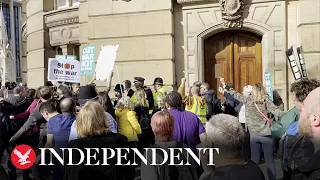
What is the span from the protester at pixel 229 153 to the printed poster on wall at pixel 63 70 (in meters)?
7.38

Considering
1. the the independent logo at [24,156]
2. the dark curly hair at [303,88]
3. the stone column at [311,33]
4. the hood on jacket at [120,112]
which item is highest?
the stone column at [311,33]

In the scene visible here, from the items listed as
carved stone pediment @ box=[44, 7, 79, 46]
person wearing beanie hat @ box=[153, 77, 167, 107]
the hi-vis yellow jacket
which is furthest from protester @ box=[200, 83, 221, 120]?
carved stone pediment @ box=[44, 7, 79, 46]

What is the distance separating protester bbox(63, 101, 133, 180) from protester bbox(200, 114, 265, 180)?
1077 millimetres

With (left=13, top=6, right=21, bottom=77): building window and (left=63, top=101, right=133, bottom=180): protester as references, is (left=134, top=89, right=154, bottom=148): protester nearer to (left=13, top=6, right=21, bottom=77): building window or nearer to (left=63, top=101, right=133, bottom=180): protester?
(left=63, top=101, right=133, bottom=180): protester

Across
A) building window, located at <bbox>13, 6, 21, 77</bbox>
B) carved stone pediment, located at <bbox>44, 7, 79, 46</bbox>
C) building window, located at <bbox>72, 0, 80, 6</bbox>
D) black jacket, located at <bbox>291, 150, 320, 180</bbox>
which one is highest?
building window, located at <bbox>13, 6, 21, 77</bbox>

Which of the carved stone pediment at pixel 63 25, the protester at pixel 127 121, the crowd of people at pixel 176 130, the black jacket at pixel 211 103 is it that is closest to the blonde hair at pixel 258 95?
the crowd of people at pixel 176 130

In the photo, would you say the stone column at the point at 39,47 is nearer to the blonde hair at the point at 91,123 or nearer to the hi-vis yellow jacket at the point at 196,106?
the hi-vis yellow jacket at the point at 196,106

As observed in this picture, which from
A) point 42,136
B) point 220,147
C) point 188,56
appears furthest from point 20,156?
point 188,56

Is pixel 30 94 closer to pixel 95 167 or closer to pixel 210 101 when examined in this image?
pixel 210 101

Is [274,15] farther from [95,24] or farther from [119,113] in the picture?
[119,113]

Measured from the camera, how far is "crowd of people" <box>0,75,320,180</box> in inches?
99.7

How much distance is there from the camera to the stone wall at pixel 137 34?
1078 cm

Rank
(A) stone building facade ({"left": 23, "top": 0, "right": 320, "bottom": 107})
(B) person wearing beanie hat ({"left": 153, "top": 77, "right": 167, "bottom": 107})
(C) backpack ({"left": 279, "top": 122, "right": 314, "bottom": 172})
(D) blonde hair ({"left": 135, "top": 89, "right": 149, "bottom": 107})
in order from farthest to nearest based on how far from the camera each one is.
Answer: (A) stone building facade ({"left": 23, "top": 0, "right": 320, "bottom": 107}) < (B) person wearing beanie hat ({"left": 153, "top": 77, "right": 167, "bottom": 107}) < (D) blonde hair ({"left": 135, "top": 89, "right": 149, "bottom": 107}) < (C) backpack ({"left": 279, "top": 122, "right": 314, "bottom": 172})

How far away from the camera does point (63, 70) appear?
9.69 meters
